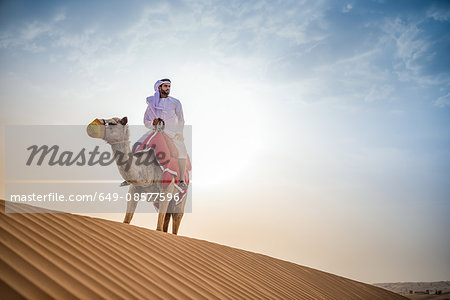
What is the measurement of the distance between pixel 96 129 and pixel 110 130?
24cm

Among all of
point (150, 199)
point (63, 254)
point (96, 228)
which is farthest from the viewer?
point (150, 199)

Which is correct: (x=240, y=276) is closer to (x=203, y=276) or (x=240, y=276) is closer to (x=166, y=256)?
(x=203, y=276)

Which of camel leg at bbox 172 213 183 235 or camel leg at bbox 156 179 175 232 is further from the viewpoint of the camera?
camel leg at bbox 172 213 183 235

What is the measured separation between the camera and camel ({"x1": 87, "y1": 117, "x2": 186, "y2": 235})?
5.81m

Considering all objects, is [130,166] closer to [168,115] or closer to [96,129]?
[96,129]

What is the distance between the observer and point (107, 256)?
285cm

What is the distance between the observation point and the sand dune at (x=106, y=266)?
193 centimetres

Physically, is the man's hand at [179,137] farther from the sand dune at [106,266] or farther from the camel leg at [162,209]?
the sand dune at [106,266]

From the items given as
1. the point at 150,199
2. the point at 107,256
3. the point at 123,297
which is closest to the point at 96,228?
the point at 107,256

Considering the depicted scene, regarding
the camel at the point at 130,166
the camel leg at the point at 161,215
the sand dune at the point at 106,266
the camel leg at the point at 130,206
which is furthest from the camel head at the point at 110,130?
the sand dune at the point at 106,266

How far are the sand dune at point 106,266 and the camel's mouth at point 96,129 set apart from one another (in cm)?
218

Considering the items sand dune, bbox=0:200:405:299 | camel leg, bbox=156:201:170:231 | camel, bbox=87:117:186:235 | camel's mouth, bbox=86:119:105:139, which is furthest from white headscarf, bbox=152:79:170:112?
sand dune, bbox=0:200:405:299

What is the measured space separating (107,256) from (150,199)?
3.59 meters

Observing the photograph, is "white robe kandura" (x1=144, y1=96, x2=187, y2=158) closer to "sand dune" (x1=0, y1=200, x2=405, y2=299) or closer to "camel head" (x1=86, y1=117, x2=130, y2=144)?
"camel head" (x1=86, y1=117, x2=130, y2=144)
